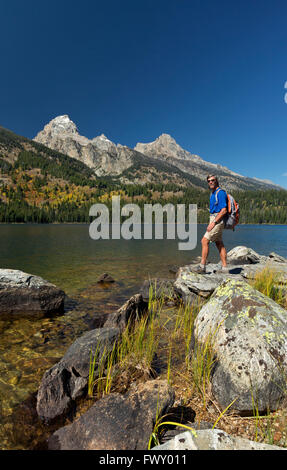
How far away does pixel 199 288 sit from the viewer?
907 cm

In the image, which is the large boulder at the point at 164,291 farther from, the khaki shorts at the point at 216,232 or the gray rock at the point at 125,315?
the khaki shorts at the point at 216,232

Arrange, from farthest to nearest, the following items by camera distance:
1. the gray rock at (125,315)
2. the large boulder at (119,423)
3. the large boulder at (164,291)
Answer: the large boulder at (164,291) → the gray rock at (125,315) → the large boulder at (119,423)

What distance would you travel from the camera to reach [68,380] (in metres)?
4.28

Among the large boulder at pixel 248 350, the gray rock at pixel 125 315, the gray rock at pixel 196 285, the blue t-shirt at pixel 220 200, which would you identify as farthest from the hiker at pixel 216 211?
the large boulder at pixel 248 350

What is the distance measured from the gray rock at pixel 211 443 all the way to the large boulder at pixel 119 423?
2.72 ft

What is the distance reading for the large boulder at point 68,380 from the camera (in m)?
3.94

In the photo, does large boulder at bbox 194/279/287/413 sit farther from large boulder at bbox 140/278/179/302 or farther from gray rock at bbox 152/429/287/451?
large boulder at bbox 140/278/179/302

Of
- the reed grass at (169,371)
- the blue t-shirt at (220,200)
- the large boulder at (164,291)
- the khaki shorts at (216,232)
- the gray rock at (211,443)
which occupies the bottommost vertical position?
the large boulder at (164,291)

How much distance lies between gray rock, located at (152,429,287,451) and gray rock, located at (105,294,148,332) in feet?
14.5

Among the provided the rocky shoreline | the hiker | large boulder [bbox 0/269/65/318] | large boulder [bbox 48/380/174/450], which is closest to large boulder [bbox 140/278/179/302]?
the hiker

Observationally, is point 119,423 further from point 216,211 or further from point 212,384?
point 216,211

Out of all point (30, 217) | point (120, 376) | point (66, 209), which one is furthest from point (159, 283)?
point (66, 209)

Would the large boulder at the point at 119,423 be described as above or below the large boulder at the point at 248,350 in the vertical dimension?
below

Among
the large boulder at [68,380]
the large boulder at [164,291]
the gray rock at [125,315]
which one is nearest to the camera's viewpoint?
the large boulder at [68,380]
